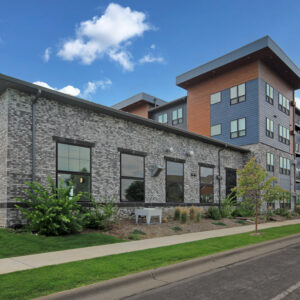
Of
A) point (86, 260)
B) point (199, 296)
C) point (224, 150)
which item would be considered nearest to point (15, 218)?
point (86, 260)

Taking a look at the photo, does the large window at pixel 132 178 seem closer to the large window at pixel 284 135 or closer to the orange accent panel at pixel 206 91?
the orange accent panel at pixel 206 91

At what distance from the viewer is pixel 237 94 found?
27672 mm

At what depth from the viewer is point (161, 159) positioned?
59.3ft

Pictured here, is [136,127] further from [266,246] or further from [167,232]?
[266,246]

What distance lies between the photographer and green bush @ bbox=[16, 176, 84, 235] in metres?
10.4

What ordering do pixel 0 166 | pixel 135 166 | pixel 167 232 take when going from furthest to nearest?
1. pixel 135 166
2. pixel 167 232
3. pixel 0 166

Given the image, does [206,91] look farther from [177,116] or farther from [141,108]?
[141,108]

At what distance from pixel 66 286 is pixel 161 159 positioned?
13.1 meters

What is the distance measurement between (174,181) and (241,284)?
1290 cm

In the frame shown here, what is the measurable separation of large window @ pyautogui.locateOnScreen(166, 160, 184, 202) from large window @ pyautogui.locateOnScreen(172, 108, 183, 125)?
16387 mm

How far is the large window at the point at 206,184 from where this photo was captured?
2100 cm

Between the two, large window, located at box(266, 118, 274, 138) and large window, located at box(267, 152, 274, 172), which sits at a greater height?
large window, located at box(266, 118, 274, 138)

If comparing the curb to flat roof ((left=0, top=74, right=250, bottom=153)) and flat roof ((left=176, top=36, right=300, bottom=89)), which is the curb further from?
flat roof ((left=176, top=36, right=300, bottom=89))

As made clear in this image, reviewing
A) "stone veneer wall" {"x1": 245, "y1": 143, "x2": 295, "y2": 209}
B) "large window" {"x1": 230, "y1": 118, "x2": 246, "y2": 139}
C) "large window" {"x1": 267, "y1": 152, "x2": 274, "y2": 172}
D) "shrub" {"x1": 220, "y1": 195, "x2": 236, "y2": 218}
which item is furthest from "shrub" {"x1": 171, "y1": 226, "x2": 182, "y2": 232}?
"large window" {"x1": 267, "y1": 152, "x2": 274, "y2": 172}
